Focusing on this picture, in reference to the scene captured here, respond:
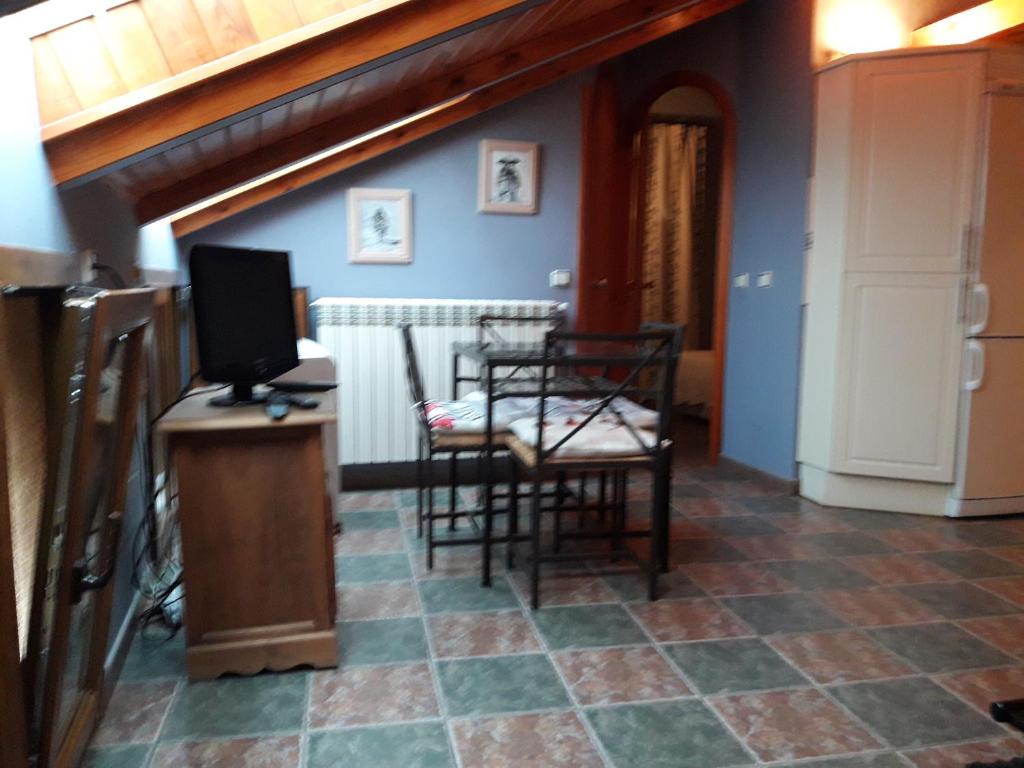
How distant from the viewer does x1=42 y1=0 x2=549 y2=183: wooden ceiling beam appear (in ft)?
5.70

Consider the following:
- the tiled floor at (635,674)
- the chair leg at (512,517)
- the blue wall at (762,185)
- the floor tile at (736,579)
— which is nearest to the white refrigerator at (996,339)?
the tiled floor at (635,674)

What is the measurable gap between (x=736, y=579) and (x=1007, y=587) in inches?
37.2

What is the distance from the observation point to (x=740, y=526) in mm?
3316

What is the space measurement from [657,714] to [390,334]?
2.39 m

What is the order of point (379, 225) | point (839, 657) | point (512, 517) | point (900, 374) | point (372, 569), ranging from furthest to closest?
point (379, 225), point (900, 374), point (512, 517), point (372, 569), point (839, 657)

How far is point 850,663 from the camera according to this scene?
210 centimetres

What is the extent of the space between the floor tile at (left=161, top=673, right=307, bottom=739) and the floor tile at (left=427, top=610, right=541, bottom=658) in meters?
0.42

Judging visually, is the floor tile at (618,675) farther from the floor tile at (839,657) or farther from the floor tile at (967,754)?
the floor tile at (967,754)

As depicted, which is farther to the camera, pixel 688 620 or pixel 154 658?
pixel 688 620

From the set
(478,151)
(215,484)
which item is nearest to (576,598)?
(215,484)

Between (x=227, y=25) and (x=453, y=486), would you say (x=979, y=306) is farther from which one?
(x=227, y=25)

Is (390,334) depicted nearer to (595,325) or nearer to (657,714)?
(595,325)

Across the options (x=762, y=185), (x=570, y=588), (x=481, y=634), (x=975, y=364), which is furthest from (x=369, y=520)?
(x=975, y=364)

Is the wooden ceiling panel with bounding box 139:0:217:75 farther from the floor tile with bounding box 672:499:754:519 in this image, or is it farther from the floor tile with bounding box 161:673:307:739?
the floor tile with bounding box 672:499:754:519
